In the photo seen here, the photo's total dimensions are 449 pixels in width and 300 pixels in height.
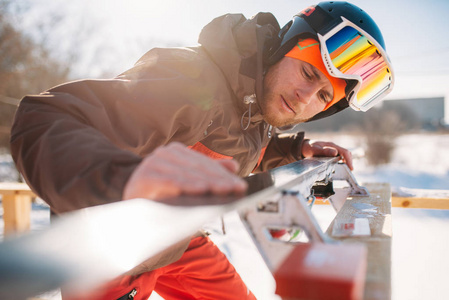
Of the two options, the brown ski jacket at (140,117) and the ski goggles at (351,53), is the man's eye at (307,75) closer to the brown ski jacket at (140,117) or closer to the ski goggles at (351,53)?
the ski goggles at (351,53)

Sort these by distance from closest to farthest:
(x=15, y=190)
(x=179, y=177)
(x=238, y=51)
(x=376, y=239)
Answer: (x=179, y=177)
(x=376, y=239)
(x=238, y=51)
(x=15, y=190)

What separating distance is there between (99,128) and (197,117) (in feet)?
1.50

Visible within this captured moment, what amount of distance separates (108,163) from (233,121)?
1.11 metres

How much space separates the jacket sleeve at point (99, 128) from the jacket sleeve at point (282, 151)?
4.32 ft

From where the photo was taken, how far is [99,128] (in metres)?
0.99

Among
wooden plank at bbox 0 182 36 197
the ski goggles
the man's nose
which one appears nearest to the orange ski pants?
the man's nose

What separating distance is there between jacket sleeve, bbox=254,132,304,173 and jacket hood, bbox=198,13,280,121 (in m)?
0.86

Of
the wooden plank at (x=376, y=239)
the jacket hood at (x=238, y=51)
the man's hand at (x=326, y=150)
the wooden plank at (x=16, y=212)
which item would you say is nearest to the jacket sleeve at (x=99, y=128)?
the jacket hood at (x=238, y=51)

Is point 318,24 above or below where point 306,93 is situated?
above

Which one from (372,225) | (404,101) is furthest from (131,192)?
(404,101)

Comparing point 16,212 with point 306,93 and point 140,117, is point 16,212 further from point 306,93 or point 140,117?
point 306,93

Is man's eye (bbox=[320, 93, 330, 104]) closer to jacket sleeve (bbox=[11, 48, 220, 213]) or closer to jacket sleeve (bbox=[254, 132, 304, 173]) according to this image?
jacket sleeve (bbox=[254, 132, 304, 173])

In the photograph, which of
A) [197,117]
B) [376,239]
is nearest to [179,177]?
[376,239]

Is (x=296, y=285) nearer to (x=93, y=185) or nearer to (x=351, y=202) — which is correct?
(x=93, y=185)
